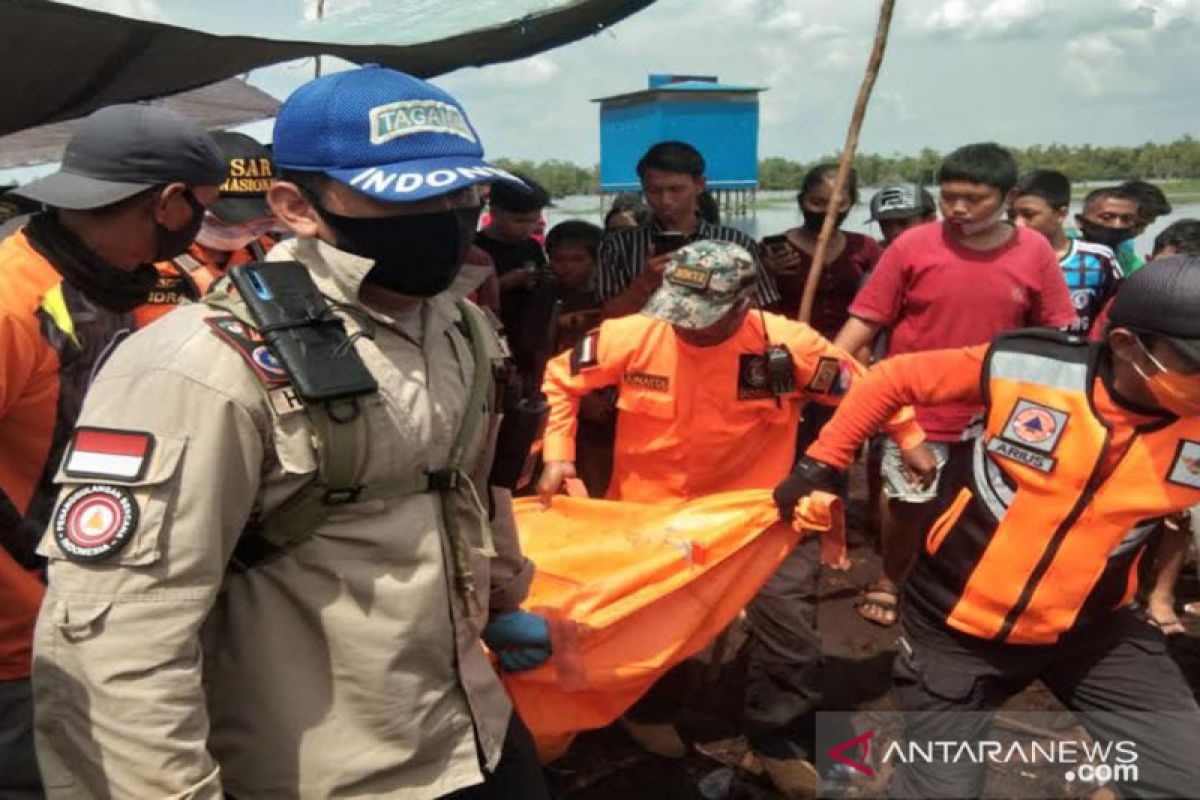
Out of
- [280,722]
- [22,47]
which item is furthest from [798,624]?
[22,47]

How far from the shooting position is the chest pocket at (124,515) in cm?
127

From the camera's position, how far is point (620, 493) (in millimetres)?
3791

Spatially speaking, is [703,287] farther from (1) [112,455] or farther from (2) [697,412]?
(1) [112,455]

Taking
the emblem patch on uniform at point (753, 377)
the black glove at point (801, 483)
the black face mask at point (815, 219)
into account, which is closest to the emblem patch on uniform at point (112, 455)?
the black glove at point (801, 483)

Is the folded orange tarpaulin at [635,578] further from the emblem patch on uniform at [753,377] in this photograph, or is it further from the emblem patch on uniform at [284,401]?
the emblem patch on uniform at [284,401]

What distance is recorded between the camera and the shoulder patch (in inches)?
53.7

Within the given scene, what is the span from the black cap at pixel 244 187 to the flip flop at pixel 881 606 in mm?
3358

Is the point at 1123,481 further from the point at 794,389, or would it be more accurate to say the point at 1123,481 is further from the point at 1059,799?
the point at 1059,799

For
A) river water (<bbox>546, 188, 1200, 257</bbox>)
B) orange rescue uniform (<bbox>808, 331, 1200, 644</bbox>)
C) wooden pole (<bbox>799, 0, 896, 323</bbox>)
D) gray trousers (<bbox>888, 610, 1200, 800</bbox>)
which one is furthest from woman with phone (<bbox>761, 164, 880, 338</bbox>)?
gray trousers (<bbox>888, 610, 1200, 800</bbox>)

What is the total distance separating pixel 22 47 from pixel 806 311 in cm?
338

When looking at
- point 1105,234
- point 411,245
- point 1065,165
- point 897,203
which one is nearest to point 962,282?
point 897,203

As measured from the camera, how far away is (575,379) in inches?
144

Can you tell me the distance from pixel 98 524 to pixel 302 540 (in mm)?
282

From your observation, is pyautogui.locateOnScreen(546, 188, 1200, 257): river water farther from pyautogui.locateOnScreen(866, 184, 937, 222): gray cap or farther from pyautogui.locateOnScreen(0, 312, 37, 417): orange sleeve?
pyautogui.locateOnScreen(0, 312, 37, 417): orange sleeve
